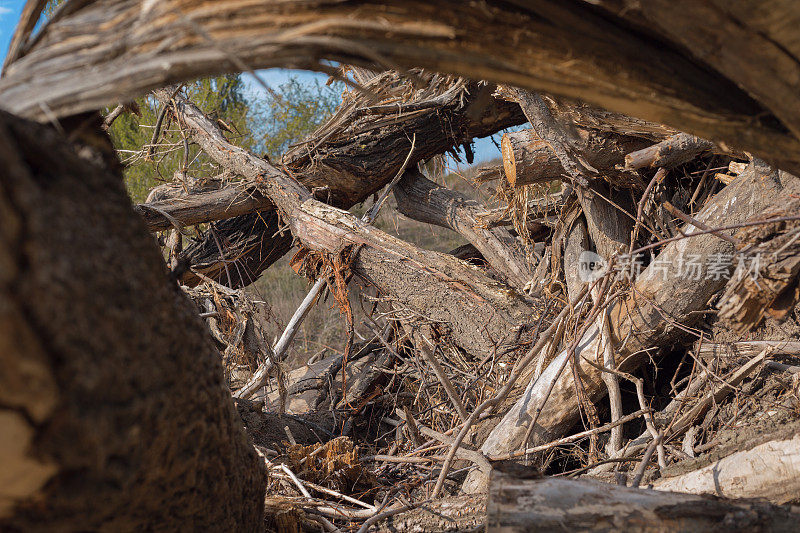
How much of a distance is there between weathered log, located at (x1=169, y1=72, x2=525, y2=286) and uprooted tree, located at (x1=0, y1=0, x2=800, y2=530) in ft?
0.11

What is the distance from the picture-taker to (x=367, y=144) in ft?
16.2

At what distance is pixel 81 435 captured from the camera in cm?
105

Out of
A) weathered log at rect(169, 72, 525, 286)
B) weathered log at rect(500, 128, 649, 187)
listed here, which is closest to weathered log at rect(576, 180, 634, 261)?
weathered log at rect(500, 128, 649, 187)

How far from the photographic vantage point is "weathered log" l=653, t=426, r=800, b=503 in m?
2.05

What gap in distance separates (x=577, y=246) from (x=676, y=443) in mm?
1473

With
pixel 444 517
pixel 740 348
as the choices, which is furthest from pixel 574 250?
pixel 444 517

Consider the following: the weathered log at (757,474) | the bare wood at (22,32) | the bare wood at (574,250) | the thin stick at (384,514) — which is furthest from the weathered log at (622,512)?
the bare wood at (574,250)

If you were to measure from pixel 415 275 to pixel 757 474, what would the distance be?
2.12 metres

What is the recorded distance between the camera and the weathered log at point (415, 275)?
354 cm

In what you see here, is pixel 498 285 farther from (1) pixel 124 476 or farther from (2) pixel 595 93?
(1) pixel 124 476

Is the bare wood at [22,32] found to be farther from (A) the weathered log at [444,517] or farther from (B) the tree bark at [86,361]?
(A) the weathered log at [444,517]

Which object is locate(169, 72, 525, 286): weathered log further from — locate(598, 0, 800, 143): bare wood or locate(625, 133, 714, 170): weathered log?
locate(598, 0, 800, 143): bare wood

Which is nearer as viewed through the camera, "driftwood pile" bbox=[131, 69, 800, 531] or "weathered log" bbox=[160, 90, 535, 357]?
"driftwood pile" bbox=[131, 69, 800, 531]

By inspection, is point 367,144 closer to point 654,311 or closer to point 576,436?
point 654,311
